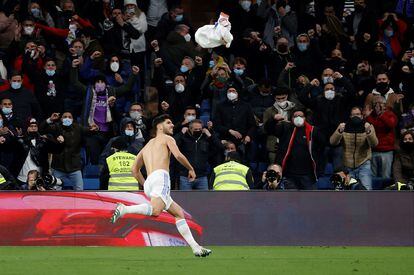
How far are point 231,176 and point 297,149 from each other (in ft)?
5.01

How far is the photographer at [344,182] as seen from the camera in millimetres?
20125

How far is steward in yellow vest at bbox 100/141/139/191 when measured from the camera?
19.5m

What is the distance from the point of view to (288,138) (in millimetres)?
20391

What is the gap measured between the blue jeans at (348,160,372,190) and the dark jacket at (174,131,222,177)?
8.66 feet

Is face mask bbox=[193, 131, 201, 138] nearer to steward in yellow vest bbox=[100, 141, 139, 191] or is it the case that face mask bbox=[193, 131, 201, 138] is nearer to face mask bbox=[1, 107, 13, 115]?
steward in yellow vest bbox=[100, 141, 139, 191]

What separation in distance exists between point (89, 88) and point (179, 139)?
7.75ft

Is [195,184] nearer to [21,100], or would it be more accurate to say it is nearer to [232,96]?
[232,96]

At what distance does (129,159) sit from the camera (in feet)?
64.2

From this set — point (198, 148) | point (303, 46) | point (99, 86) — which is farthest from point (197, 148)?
point (303, 46)

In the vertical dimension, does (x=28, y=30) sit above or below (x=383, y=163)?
above

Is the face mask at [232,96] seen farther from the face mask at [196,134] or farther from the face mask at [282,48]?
the face mask at [282,48]

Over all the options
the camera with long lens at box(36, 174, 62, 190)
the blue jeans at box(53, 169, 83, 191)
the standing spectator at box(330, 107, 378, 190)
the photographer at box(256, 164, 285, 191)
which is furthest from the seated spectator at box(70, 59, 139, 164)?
the standing spectator at box(330, 107, 378, 190)

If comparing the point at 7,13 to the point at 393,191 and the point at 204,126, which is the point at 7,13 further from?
the point at 393,191

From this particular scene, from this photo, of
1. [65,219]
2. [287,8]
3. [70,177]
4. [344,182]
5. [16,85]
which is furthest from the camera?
[287,8]
